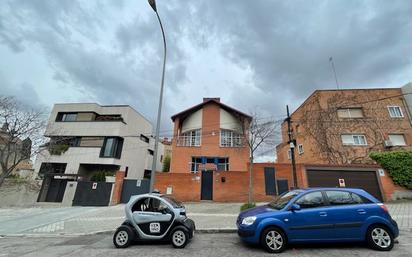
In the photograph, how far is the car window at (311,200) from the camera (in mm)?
5359

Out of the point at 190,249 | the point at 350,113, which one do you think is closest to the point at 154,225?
the point at 190,249

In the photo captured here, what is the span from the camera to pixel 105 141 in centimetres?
2352

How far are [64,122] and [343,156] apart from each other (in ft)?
108

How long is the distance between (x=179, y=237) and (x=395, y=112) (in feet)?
84.0

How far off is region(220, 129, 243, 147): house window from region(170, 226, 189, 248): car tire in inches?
628

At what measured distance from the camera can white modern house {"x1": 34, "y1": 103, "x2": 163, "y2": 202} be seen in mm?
22594

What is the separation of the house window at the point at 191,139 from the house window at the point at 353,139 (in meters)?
15.1

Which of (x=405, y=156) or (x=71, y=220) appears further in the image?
(x=405, y=156)

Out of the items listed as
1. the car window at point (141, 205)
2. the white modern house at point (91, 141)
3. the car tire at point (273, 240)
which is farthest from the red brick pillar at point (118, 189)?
the car tire at point (273, 240)

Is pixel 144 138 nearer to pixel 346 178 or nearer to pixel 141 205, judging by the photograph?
pixel 141 205

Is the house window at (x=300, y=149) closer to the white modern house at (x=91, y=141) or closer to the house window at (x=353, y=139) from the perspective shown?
the house window at (x=353, y=139)

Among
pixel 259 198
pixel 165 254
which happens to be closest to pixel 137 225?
pixel 165 254

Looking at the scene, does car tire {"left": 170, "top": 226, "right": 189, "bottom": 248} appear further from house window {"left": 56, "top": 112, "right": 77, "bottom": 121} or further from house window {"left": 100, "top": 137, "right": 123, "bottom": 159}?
house window {"left": 56, "top": 112, "right": 77, "bottom": 121}

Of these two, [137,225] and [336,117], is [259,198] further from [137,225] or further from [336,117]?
[336,117]
